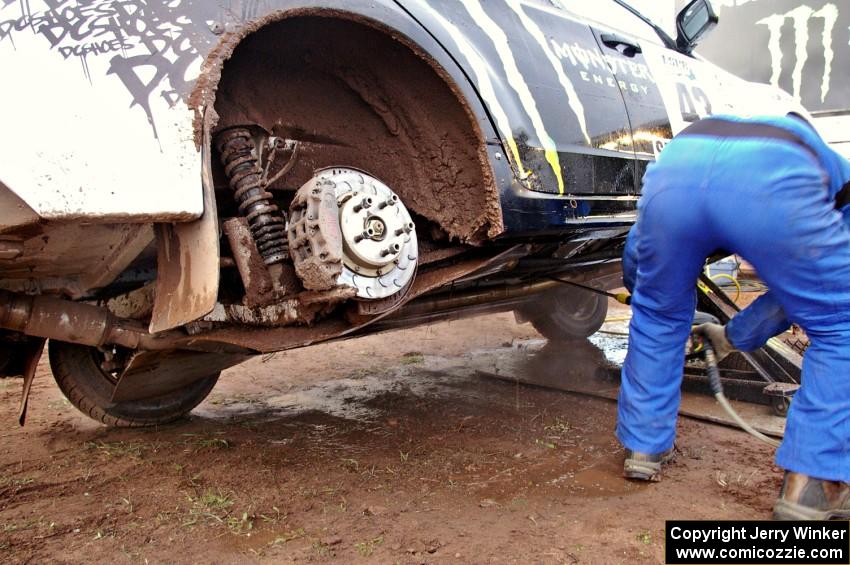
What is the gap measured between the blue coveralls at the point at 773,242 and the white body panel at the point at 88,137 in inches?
54.4

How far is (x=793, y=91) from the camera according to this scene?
30.0 ft

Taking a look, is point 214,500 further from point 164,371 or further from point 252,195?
point 252,195

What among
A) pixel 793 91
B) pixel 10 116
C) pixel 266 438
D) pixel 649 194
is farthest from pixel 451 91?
pixel 793 91

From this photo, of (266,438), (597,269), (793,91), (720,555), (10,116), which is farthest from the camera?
(793,91)

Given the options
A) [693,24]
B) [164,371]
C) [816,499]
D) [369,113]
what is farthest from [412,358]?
[816,499]

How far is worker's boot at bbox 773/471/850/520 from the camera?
1.74 meters

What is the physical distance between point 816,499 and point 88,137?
80.3 inches

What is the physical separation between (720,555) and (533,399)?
5.35 ft

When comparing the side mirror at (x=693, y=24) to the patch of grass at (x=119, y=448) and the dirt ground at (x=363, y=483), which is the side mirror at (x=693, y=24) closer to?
the dirt ground at (x=363, y=483)

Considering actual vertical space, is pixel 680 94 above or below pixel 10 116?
above

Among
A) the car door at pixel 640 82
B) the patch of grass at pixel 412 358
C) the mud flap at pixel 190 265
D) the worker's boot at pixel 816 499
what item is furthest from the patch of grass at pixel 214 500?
the patch of grass at pixel 412 358

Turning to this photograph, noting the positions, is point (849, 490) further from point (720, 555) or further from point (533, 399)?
point (533, 399)

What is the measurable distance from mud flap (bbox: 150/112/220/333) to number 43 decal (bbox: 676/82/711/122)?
8.18 ft

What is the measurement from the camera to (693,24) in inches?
142
